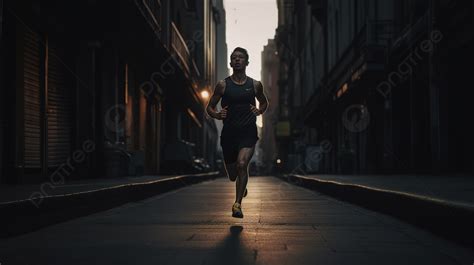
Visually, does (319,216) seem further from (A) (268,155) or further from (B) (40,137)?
(A) (268,155)

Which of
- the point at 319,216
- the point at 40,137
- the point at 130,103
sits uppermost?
the point at 130,103

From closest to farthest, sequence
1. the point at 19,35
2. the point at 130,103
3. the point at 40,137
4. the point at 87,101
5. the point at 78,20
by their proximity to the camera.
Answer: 1. the point at 19,35
2. the point at 40,137
3. the point at 78,20
4. the point at 87,101
5. the point at 130,103

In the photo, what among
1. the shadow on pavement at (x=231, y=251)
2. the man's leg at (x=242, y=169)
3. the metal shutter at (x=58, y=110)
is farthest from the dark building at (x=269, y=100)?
the shadow on pavement at (x=231, y=251)

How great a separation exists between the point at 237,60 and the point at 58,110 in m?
8.52

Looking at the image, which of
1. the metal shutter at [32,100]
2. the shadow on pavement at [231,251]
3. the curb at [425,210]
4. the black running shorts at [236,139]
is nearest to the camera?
the shadow on pavement at [231,251]

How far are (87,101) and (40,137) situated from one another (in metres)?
3.40

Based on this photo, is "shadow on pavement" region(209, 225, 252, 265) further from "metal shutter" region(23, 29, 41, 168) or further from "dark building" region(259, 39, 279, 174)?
"dark building" region(259, 39, 279, 174)

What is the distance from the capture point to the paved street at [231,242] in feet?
15.8

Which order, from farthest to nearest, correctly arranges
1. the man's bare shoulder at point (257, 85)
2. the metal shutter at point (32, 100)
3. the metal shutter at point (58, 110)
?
the metal shutter at point (58, 110), the metal shutter at point (32, 100), the man's bare shoulder at point (257, 85)

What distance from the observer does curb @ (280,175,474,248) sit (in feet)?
18.1

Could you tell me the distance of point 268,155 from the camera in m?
143

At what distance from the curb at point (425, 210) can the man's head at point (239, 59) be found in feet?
7.11

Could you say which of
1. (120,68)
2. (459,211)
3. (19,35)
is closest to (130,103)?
(120,68)

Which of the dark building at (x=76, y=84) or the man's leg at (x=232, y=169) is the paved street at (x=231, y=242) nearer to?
the man's leg at (x=232, y=169)
